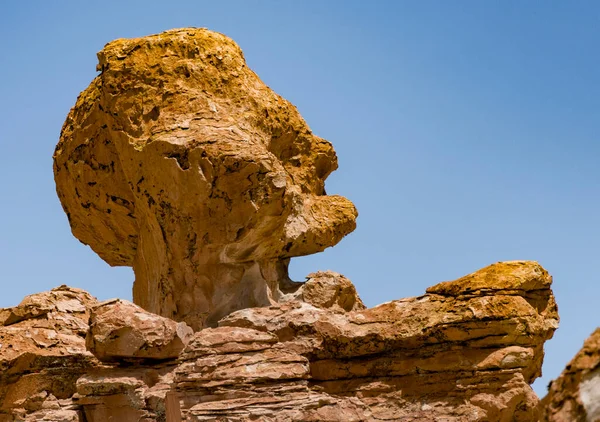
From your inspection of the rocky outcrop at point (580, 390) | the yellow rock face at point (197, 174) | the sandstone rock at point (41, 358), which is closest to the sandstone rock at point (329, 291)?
the yellow rock face at point (197, 174)

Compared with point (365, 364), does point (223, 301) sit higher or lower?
higher

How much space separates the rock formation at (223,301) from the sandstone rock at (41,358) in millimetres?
35

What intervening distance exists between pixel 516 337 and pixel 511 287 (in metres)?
0.94

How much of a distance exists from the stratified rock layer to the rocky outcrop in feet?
32.8

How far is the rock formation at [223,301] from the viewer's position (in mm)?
17406

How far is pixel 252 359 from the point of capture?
17078 mm

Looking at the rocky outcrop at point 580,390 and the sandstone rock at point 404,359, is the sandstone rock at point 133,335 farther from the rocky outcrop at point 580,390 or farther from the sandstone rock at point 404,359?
the rocky outcrop at point 580,390

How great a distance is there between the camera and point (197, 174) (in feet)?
66.6

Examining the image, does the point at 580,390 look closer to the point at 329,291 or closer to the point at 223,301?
the point at 329,291

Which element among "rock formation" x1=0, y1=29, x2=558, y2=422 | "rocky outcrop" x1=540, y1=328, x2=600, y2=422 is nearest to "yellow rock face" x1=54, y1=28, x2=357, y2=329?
"rock formation" x1=0, y1=29, x2=558, y2=422

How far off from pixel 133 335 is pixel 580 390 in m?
13.5

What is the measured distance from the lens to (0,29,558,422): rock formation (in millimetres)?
17406

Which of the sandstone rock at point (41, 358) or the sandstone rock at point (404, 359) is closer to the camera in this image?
the sandstone rock at point (404, 359)

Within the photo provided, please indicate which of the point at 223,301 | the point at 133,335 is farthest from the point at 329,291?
the point at 133,335
